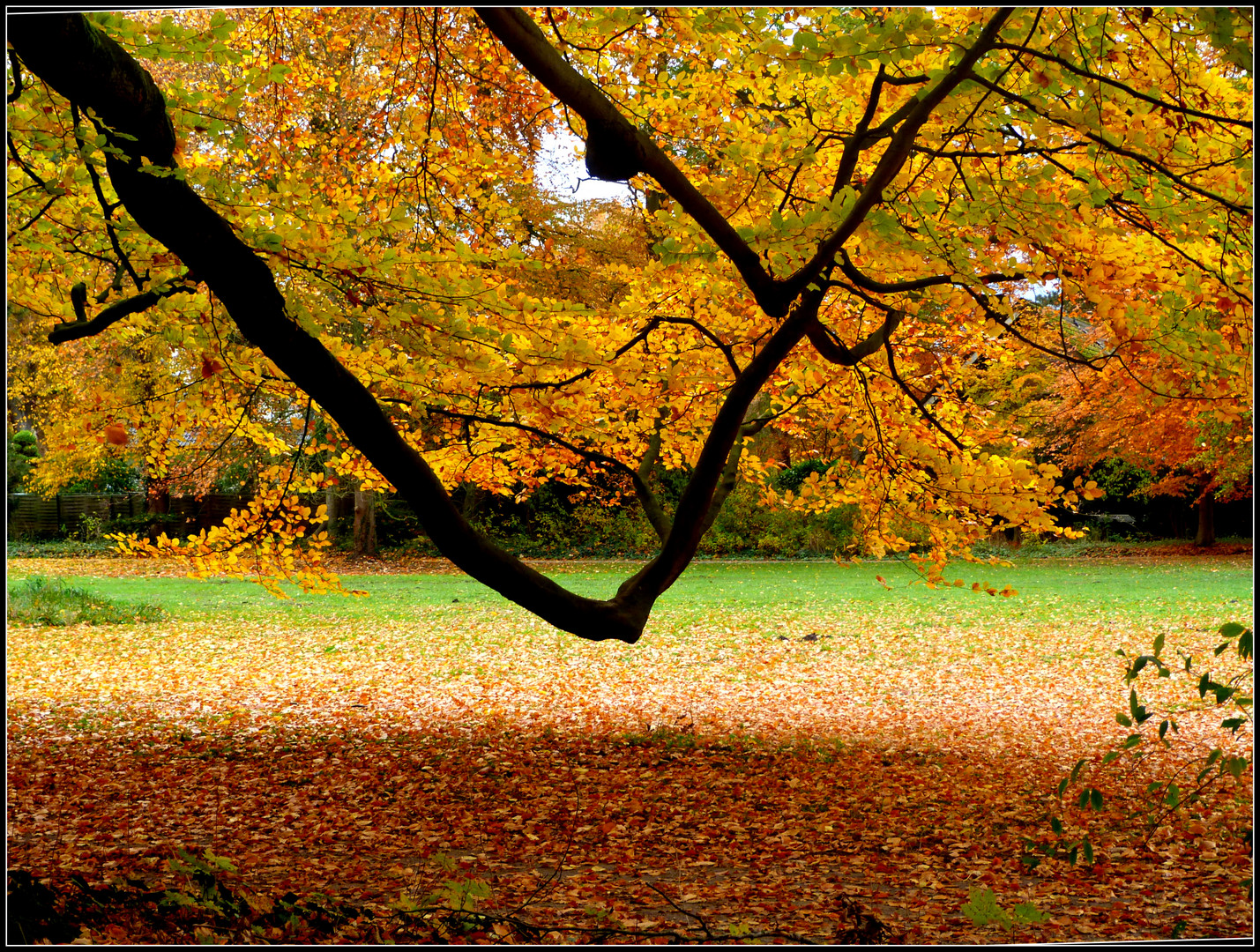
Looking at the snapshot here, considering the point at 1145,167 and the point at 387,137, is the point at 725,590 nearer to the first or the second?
the point at 387,137

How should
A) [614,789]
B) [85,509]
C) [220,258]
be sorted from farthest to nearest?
[85,509] < [614,789] < [220,258]

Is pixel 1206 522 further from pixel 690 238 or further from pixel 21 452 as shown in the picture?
pixel 21 452

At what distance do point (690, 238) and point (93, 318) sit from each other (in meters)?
2.01

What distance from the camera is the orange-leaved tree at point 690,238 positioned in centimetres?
298

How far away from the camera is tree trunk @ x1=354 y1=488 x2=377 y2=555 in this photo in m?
17.2

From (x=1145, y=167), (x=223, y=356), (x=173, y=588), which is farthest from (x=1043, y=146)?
(x=173, y=588)

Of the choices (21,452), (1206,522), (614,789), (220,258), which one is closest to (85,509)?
(21,452)

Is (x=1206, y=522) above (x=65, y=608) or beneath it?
above

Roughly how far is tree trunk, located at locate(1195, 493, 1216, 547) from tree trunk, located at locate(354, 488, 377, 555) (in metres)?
13.5

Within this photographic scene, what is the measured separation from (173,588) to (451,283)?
12605 mm

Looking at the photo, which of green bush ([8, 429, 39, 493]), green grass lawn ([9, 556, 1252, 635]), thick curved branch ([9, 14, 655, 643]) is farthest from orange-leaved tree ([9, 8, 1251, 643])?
green bush ([8, 429, 39, 493])

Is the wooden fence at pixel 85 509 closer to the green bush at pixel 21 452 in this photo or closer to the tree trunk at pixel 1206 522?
the green bush at pixel 21 452

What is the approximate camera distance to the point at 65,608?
10812mm

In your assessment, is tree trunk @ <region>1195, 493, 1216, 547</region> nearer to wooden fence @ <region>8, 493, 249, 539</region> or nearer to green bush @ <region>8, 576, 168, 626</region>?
green bush @ <region>8, 576, 168, 626</region>
